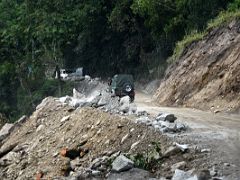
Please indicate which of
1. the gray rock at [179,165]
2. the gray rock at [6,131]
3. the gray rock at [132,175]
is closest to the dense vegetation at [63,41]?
the gray rock at [6,131]

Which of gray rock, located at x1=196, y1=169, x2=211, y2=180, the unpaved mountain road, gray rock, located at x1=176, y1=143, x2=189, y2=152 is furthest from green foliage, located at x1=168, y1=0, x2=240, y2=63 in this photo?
gray rock, located at x1=196, y1=169, x2=211, y2=180

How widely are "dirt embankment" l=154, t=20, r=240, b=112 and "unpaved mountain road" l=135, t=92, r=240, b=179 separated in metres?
3.01

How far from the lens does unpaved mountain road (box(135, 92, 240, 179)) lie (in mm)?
12938

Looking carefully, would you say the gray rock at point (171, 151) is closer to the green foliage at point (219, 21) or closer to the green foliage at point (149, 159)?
the green foliage at point (149, 159)

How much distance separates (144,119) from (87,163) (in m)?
2.93

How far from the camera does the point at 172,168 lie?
13188mm

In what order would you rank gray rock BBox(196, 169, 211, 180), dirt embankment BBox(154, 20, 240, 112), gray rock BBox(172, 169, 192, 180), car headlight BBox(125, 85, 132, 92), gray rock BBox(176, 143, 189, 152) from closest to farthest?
gray rock BBox(196, 169, 211, 180) → gray rock BBox(172, 169, 192, 180) → gray rock BBox(176, 143, 189, 152) → dirt embankment BBox(154, 20, 240, 112) → car headlight BBox(125, 85, 132, 92)

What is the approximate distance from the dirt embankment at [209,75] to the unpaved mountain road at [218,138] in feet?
9.86

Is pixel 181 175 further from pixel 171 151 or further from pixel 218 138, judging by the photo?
pixel 218 138

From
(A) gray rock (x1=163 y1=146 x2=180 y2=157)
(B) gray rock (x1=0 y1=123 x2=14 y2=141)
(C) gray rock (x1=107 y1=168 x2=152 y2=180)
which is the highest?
(A) gray rock (x1=163 y1=146 x2=180 y2=157)

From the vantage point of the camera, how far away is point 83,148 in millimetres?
16594

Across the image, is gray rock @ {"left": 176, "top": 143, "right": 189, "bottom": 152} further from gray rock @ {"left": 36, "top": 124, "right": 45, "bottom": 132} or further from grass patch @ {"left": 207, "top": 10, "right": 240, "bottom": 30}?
grass patch @ {"left": 207, "top": 10, "right": 240, "bottom": 30}

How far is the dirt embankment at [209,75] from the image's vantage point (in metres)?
23.3

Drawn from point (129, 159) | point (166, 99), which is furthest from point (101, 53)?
point (129, 159)
